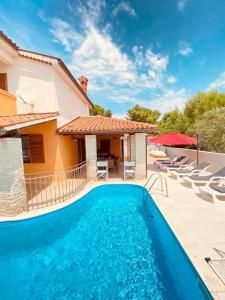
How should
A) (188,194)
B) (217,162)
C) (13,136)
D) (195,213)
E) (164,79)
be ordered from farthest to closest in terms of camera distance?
(164,79), (217,162), (188,194), (13,136), (195,213)

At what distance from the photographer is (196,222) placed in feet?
23.4

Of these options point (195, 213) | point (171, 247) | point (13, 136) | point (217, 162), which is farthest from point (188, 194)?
point (13, 136)

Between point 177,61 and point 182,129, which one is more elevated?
point 177,61

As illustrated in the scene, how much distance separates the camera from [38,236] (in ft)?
24.1

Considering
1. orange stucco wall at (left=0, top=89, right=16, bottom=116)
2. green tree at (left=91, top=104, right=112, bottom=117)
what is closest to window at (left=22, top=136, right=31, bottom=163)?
orange stucco wall at (left=0, top=89, right=16, bottom=116)

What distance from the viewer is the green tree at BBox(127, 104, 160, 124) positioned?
59.2 m

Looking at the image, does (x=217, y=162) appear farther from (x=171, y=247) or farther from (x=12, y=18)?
(x=12, y=18)

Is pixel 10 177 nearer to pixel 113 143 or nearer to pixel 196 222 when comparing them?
pixel 196 222

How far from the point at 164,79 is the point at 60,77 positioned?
83.8ft

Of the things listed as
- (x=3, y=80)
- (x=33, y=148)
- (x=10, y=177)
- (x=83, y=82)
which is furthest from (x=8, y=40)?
(x=83, y=82)

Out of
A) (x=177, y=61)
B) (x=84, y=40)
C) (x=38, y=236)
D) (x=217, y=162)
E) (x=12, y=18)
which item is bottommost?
(x=38, y=236)

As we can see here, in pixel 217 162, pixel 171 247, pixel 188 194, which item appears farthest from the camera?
pixel 217 162

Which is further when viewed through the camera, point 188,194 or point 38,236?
point 188,194

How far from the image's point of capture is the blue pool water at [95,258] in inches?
180
